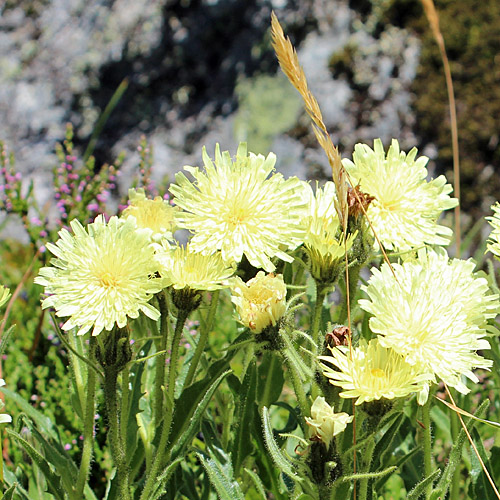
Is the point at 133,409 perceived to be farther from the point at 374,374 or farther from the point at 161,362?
the point at 374,374

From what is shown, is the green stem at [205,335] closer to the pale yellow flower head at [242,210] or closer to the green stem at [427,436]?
the pale yellow flower head at [242,210]

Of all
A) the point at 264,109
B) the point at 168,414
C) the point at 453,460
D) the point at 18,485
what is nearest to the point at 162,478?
the point at 168,414

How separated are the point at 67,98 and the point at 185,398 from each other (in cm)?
276

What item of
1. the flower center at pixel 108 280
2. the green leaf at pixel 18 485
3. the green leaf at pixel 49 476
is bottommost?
the green leaf at pixel 18 485

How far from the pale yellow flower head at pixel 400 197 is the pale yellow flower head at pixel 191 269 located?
37 cm

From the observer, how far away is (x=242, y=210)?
1438mm

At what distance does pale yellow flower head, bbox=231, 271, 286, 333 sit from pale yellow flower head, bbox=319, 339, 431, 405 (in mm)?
161

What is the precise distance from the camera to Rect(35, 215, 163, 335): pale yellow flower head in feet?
4.26

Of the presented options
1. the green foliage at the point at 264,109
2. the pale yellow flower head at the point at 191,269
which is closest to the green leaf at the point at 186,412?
the pale yellow flower head at the point at 191,269

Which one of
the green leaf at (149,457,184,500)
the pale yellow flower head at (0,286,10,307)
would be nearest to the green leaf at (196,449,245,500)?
the green leaf at (149,457,184,500)

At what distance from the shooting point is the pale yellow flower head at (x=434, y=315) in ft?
4.03

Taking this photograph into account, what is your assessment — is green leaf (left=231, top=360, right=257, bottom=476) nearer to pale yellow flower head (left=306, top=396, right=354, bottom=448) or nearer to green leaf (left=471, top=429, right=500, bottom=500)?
pale yellow flower head (left=306, top=396, right=354, bottom=448)

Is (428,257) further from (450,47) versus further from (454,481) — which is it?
(450,47)

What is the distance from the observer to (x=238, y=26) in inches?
150
